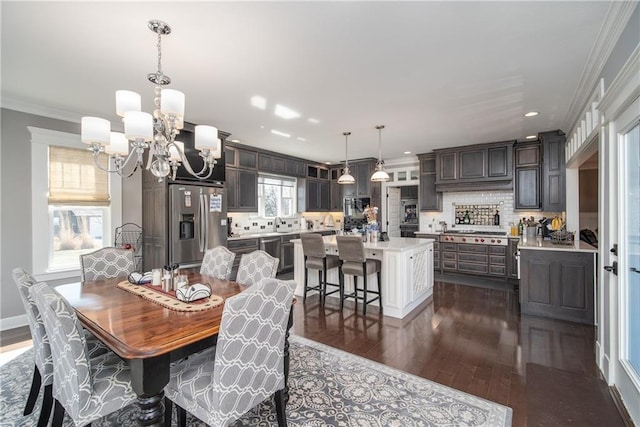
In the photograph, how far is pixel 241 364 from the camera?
1.42m

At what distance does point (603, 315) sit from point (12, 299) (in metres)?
6.07

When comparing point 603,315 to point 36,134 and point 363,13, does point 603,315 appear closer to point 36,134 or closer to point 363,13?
point 363,13

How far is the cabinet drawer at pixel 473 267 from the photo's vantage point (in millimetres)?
5432

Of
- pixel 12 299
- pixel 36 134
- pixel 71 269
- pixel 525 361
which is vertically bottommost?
pixel 525 361

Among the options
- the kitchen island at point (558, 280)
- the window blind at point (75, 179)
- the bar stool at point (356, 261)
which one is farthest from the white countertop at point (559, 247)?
the window blind at point (75, 179)

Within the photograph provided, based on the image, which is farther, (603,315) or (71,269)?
(71,269)

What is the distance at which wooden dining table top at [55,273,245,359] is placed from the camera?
137cm

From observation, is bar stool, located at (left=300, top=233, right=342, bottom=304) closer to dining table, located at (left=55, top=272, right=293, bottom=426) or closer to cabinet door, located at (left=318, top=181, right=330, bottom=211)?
dining table, located at (left=55, top=272, right=293, bottom=426)

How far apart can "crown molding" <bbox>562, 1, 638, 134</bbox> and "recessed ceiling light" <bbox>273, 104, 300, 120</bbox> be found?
291cm

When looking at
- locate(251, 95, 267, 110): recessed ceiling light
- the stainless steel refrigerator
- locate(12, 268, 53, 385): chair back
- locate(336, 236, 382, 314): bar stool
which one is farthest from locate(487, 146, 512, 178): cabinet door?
locate(12, 268, 53, 385): chair back

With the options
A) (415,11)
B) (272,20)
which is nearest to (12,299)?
(272,20)

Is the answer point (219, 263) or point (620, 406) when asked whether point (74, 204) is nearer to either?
point (219, 263)

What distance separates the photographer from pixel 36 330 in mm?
1690

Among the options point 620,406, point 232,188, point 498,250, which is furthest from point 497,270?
point 232,188
